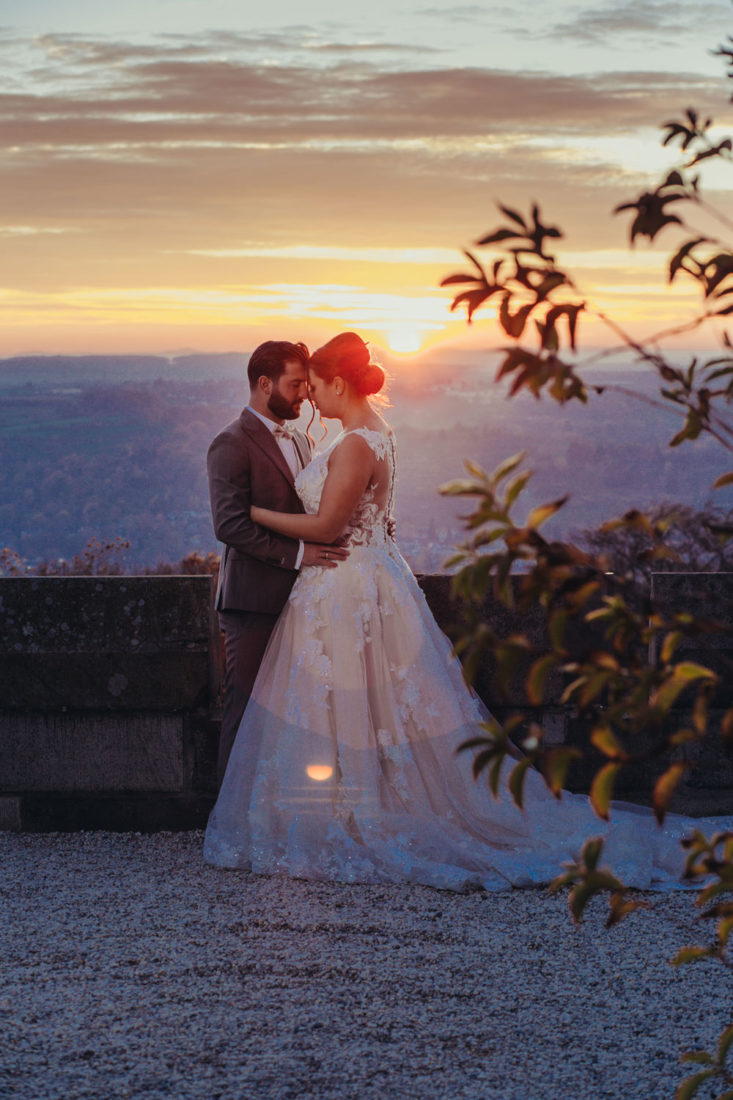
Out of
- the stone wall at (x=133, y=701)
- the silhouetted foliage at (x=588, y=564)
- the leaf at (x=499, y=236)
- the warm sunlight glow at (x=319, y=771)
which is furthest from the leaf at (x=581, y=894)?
the stone wall at (x=133, y=701)

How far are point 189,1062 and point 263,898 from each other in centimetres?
138

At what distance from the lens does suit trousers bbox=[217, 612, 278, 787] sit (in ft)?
17.2

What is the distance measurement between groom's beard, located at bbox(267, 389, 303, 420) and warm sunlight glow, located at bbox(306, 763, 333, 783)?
1514 millimetres

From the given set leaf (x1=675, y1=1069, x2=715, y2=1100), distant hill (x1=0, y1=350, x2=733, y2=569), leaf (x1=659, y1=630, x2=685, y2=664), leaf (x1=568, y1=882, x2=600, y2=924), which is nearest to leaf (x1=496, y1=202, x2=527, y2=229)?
leaf (x1=659, y1=630, x2=685, y2=664)

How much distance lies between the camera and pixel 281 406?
5164mm

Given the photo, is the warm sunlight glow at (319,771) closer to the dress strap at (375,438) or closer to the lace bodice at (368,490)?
the lace bodice at (368,490)

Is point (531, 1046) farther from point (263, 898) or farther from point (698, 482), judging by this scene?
point (698, 482)

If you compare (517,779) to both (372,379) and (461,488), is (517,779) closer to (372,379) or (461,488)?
(461,488)

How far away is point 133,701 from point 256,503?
1072mm

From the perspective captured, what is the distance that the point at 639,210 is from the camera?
1.80m

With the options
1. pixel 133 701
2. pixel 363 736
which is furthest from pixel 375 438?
pixel 133 701

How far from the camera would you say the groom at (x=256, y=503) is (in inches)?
201

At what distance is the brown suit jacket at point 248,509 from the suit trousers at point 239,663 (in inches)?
2.6

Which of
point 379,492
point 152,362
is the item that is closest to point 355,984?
point 379,492
